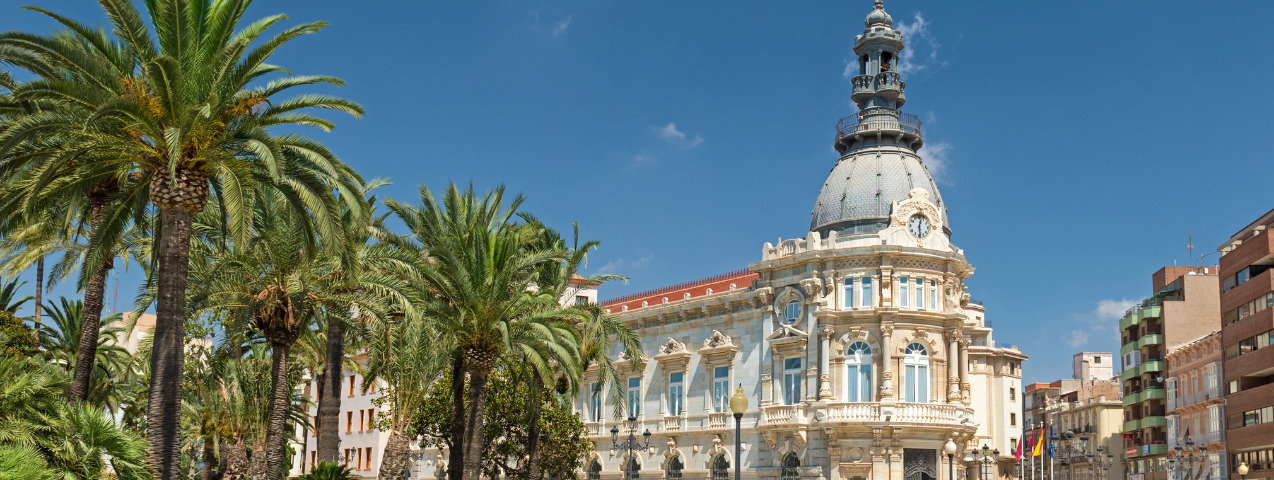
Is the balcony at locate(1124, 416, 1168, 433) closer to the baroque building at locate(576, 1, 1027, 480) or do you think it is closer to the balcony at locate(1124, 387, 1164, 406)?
the balcony at locate(1124, 387, 1164, 406)

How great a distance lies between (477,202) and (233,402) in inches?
653

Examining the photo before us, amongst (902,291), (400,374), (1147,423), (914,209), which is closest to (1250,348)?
(1147,423)

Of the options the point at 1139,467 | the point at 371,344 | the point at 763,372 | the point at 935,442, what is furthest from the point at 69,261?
the point at 1139,467

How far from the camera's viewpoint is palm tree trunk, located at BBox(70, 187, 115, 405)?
27156mm

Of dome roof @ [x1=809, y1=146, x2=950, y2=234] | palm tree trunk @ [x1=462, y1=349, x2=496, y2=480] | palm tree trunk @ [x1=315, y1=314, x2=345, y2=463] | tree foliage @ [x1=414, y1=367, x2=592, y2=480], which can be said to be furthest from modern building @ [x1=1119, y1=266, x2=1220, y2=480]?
palm tree trunk @ [x1=315, y1=314, x2=345, y2=463]

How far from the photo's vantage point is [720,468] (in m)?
53.1

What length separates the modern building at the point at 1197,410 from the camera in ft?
225

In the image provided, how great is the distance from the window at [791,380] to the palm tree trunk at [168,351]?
109ft

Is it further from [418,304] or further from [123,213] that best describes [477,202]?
[123,213]

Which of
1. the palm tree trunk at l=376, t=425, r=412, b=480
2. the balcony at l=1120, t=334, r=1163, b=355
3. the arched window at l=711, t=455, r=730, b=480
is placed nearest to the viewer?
the palm tree trunk at l=376, t=425, r=412, b=480

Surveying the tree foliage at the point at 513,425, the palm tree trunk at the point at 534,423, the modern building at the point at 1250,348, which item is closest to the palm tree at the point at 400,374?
the palm tree trunk at the point at 534,423

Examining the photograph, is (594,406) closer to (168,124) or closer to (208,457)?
(208,457)

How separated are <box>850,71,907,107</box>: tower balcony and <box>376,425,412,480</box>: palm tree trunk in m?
26.8

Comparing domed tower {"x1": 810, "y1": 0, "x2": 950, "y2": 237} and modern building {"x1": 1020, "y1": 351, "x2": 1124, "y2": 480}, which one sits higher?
domed tower {"x1": 810, "y1": 0, "x2": 950, "y2": 237}
